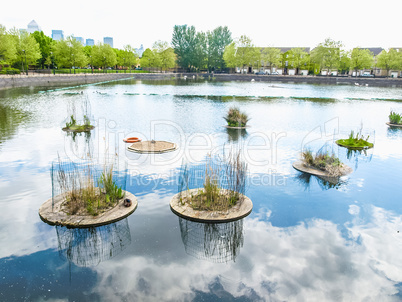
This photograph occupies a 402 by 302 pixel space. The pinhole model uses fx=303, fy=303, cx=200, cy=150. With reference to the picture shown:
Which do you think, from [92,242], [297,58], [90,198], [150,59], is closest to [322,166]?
[90,198]

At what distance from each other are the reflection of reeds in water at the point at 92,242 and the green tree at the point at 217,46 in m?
95.7

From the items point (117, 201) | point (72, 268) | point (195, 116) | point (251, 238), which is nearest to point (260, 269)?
point (251, 238)

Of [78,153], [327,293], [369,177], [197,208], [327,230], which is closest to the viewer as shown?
[327,293]

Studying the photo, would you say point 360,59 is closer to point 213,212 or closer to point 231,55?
Answer: point 231,55

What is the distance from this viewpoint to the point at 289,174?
416 inches

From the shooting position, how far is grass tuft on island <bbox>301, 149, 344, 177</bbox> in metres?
10.5

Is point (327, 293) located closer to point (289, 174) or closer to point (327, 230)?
point (327, 230)

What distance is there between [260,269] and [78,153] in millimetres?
9169

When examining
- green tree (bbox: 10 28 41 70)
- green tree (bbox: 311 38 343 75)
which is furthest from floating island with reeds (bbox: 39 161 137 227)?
green tree (bbox: 311 38 343 75)

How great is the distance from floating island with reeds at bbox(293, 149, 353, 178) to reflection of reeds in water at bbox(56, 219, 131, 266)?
22.3 ft

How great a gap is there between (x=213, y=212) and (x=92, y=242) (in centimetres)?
289

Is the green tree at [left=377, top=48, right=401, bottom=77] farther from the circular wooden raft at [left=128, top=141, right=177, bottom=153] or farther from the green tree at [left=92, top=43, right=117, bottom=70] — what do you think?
the circular wooden raft at [left=128, top=141, right=177, bottom=153]

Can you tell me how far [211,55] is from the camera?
320 feet

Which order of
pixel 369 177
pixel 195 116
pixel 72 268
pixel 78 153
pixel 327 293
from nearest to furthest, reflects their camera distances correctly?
pixel 327 293
pixel 72 268
pixel 369 177
pixel 78 153
pixel 195 116
